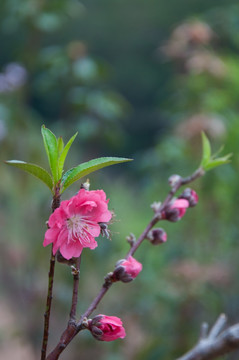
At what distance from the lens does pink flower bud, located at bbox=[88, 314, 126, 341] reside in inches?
14.8

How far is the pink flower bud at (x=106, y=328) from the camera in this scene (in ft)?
1.24

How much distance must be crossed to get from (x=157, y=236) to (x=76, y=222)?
0.11 metres

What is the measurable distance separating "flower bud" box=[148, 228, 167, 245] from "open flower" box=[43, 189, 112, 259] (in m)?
0.09

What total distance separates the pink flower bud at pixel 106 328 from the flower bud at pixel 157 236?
115 millimetres

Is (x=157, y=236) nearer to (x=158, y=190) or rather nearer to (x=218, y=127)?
(x=218, y=127)

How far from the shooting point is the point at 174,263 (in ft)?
4.54

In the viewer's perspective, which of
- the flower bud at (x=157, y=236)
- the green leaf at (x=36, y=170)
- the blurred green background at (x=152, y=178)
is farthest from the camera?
the blurred green background at (x=152, y=178)

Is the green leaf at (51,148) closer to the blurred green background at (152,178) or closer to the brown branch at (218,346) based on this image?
the brown branch at (218,346)

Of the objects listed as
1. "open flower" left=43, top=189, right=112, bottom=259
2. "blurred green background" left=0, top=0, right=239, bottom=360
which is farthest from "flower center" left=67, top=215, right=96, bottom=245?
"blurred green background" left=0, top=0, right=239, bottom=360

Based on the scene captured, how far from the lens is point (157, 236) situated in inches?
19.0

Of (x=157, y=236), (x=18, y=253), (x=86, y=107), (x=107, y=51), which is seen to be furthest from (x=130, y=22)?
(x=157, y=236)

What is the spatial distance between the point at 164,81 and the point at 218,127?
3120 mm

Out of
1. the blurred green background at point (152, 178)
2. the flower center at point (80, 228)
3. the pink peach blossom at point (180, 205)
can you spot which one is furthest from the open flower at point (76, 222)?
the blurred green background at point (152, 178)

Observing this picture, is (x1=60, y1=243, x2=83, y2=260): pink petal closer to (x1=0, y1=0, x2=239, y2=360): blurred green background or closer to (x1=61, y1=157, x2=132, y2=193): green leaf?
(x1=61, y1=157, x2=132, y2=193): green leaf
